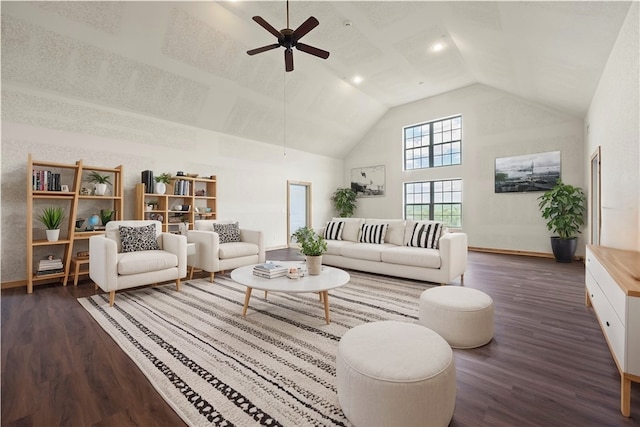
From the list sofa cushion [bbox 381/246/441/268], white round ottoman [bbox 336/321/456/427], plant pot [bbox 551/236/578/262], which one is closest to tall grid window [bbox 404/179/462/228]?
plant pot [bbox 551/236/578/262]

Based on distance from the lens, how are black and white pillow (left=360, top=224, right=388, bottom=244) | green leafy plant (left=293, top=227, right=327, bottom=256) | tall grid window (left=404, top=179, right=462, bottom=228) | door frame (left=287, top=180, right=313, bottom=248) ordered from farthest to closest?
door frame (left=287, top=180, right=313, bottom=248) < tall grid window (left=404, top=179, right=462, bottom=228) < black and white pillow (left=360, top=224, right=388, bottom=244) < green leafy plant (left=293, top=227, right=327, bottom=256)

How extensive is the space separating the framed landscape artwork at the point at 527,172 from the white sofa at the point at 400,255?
3.40m

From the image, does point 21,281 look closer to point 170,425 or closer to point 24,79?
point 24,79

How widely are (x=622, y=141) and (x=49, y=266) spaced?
6785mm

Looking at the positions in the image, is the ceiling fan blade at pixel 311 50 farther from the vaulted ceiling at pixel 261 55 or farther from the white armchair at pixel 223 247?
the white armchair at pixel 223 247

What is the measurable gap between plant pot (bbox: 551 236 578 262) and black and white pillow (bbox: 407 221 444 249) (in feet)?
10.0

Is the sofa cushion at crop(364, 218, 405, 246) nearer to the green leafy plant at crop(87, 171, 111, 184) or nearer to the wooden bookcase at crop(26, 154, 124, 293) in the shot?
the wooden bookcase at crop(26, 154, 124, 293)

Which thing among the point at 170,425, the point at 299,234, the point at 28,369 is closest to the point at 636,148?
the point at 299,234

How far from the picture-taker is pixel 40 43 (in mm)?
3582

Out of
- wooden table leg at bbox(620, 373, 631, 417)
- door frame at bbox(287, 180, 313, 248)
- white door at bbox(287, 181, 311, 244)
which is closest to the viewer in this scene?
wooden table leg at bbox(620, 373, 631, 417)

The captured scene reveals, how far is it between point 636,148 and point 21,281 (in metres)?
6.98

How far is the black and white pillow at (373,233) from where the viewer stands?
4.61m

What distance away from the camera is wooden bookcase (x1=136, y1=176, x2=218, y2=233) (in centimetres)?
495

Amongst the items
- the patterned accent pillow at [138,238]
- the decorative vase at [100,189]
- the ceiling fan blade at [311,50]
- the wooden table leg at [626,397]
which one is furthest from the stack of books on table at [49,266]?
the wooden table leg at [626,397]
